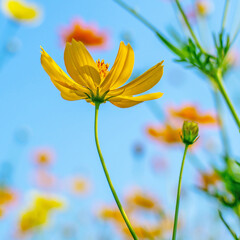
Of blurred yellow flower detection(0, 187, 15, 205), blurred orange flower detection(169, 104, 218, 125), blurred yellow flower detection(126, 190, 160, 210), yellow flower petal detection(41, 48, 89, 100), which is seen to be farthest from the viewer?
blurred yellow flower detection(126, 190, 160, 210)

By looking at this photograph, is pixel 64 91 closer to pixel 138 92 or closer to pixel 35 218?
pixel 138 92

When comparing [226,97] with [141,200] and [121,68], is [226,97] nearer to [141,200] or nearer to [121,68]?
[121,68]

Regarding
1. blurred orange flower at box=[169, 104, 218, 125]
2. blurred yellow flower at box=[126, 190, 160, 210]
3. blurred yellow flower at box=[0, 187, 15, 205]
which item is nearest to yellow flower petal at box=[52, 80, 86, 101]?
blurred orange flower at box=[169, 104, 218, 125]

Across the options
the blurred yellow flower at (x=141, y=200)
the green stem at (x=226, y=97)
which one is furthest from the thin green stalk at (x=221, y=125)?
the blurred yellow flower at (x=141, y=200)

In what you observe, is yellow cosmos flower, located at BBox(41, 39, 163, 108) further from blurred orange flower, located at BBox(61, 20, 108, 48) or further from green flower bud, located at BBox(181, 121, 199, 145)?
blurred orange flower, located at BBox(61, 20, 108, 48)

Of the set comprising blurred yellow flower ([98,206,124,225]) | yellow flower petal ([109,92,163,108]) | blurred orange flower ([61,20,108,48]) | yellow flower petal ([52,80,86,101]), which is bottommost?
blurred yellow flower ([98,206,124,225])

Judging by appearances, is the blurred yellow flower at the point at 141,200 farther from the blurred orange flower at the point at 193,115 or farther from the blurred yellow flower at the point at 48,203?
the blurred orange flower at the point at 193,115

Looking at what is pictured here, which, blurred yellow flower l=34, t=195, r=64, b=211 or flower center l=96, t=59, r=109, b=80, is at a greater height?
flower center l=96, t=59, r=109, b=80
